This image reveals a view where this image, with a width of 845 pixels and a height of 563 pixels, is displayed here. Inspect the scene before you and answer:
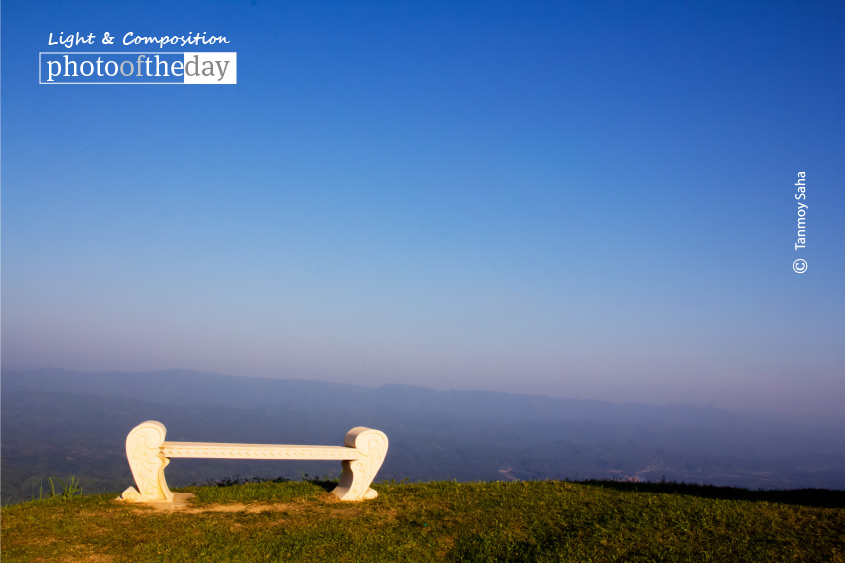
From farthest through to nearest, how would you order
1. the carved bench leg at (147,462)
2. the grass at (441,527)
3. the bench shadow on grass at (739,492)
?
the bench shadow on grass at (739,492) < the carved bench leg at (147,462) < the grass at (441,527)

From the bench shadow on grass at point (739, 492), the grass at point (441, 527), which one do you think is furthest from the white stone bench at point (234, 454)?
the bench shadow on grass at point (739, 492)

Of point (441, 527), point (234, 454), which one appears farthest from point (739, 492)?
point (234, 454)

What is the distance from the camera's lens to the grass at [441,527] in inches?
264

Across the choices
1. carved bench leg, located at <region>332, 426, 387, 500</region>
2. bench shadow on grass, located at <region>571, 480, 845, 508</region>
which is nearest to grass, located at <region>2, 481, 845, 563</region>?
bench shadow on grass, located at <region>571, 480, 845, 508</region>

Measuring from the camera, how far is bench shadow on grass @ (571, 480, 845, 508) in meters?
9.28

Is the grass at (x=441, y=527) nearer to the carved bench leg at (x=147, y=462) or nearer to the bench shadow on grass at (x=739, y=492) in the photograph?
the bench shadow on grass at (x=739, y=492)

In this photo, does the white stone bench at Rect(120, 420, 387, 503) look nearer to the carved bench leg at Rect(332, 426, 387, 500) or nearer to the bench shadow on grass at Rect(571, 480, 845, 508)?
the carved bench leg at Rect(332, 426, 387, 500)

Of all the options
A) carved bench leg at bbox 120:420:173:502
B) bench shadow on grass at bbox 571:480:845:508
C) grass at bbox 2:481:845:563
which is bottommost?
bench shadow on grass at bbox 571:480:845:508

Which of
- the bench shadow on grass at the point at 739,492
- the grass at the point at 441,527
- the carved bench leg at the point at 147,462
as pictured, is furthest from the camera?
the bench shadow on grass at the point at 739,492

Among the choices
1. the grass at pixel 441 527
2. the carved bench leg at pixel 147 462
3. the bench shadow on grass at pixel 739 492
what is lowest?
the bench shadow on grass at pixel 739 492

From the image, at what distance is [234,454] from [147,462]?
52.9 inches

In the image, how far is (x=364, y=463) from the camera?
9406 mm

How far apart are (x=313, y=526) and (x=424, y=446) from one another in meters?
76.9

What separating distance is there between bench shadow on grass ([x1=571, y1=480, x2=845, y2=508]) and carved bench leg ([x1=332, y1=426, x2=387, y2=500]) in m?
4.07
